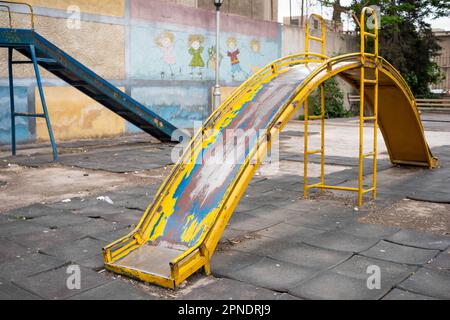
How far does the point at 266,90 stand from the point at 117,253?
247 centimetres

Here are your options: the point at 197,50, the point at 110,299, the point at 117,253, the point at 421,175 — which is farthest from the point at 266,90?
the point at 197,50

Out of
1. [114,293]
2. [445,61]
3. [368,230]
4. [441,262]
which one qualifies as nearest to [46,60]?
A: [368,230]

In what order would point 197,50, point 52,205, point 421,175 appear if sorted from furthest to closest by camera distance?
point 197,50, point 421,175, point 52,205

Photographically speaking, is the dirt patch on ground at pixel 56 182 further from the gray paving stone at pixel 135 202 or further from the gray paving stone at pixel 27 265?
the gray paving stone at pixel 27 265

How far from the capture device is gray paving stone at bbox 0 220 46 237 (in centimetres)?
515

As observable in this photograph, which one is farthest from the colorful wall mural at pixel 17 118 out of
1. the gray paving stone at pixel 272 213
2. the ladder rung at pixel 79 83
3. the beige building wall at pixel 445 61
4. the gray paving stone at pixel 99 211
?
the beige building wall at pixel 445 61

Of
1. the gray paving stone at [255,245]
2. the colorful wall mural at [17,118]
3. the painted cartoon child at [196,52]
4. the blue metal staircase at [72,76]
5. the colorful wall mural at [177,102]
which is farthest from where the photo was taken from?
the painted cartoon child at [196,52]

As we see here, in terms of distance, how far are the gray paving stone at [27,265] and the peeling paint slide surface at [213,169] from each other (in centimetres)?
87

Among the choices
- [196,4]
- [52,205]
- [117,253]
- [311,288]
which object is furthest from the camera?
[196,4]

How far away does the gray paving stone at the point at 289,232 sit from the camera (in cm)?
500

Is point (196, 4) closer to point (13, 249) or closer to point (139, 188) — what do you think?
point (139, 188)

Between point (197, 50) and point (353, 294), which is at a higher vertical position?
point (197, 50)

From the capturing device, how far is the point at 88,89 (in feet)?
36.6
